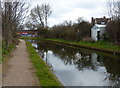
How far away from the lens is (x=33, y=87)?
7375 millimetres

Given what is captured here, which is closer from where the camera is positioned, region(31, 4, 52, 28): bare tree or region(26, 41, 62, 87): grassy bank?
region(26, 41, 62, 87): grassy bank

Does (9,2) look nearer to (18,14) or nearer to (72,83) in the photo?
(18,14)

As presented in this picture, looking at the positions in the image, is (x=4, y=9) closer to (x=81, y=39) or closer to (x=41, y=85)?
(x=41, y=85)

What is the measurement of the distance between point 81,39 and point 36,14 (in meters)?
28.3

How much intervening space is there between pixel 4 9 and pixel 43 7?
47.6 m

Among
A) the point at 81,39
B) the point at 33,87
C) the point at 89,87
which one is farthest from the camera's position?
the point at 81,39

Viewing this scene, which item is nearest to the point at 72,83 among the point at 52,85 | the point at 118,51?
the point at 52,85

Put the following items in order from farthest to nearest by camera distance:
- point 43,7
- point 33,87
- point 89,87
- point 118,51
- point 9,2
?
point 43,7 → point 118,51 → point 9,2 → point 89,87 → point 33,87

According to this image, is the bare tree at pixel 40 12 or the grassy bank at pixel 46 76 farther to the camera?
the bare tree at pixel 40 12

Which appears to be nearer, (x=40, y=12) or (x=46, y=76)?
(x=46, y=76)

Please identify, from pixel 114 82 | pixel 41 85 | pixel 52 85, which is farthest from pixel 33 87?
pixel 114 82

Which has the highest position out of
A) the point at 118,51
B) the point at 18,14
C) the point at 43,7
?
the point at 43,7

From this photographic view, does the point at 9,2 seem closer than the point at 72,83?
No

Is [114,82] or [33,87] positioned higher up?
[33,87]
